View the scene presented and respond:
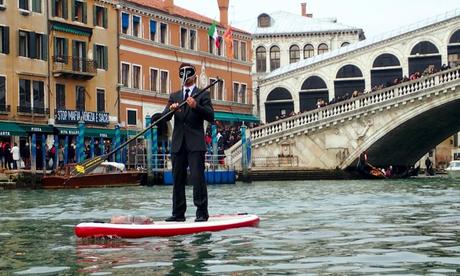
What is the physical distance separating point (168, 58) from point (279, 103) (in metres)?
9.36

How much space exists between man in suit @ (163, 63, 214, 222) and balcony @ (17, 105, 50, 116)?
25.2 metres

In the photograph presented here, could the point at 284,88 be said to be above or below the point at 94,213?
above

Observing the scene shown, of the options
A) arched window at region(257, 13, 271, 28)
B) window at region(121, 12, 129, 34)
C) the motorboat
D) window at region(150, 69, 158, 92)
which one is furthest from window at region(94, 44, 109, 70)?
arched window at region(257, 13, 271, 28)

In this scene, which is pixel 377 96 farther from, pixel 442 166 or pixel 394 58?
pixel 442 166

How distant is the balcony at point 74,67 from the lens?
118 feet

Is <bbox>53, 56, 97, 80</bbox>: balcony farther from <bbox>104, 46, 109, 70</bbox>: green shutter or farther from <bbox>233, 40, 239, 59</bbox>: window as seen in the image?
<bbox>233, 40, 239, 59</bbox>: window

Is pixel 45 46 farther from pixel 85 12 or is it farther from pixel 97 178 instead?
pixel 97 178

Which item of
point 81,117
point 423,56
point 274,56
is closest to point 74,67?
point 81,117

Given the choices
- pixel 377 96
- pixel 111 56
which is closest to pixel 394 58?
pixel 377 96

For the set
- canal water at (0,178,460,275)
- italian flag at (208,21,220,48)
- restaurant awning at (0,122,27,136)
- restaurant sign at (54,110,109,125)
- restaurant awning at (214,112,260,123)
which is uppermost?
italian flag at (208,21,220,48)

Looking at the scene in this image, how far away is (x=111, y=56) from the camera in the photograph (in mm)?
39125

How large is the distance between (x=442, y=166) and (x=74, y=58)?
3089 centimetres

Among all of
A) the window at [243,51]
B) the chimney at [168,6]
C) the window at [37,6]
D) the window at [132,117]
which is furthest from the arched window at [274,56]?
the window at [37,6]

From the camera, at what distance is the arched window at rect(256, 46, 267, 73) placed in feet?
193
